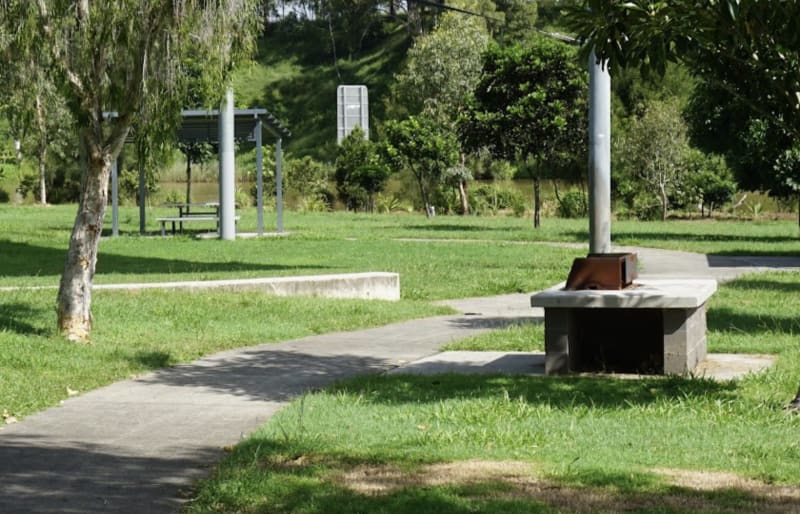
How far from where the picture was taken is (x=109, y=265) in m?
21.8

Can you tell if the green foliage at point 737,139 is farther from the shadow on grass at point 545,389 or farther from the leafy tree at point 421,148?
the leafy tree at point 421,148

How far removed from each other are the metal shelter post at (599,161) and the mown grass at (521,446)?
284cm

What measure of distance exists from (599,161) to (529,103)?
24.1 metres

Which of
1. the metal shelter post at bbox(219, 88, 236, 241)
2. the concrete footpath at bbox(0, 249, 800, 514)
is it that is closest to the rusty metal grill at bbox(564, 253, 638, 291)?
the concrete footpath at bbox(0, 249, 800, 514)

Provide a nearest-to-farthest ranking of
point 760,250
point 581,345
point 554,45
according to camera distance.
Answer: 1. point 581,345
2. point 760,250
3. point 554,45

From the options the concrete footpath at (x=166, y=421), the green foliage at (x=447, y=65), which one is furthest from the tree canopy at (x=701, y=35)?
the green foliage at (x=447, y=65)

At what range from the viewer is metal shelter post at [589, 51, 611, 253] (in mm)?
12836

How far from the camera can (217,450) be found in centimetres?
758

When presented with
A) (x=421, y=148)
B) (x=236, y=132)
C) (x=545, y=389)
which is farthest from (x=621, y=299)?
Answer: (x=421, y=148)

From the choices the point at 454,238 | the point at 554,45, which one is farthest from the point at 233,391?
the point at 554,45

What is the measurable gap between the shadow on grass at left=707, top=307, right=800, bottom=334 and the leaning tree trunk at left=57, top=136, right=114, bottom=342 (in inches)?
242

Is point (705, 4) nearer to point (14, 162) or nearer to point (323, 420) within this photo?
point (323, 420)

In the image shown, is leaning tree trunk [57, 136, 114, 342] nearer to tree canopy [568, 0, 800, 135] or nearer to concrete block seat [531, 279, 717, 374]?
concrete block seat [531, 279, 717, 374]

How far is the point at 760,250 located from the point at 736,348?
58.5ft
